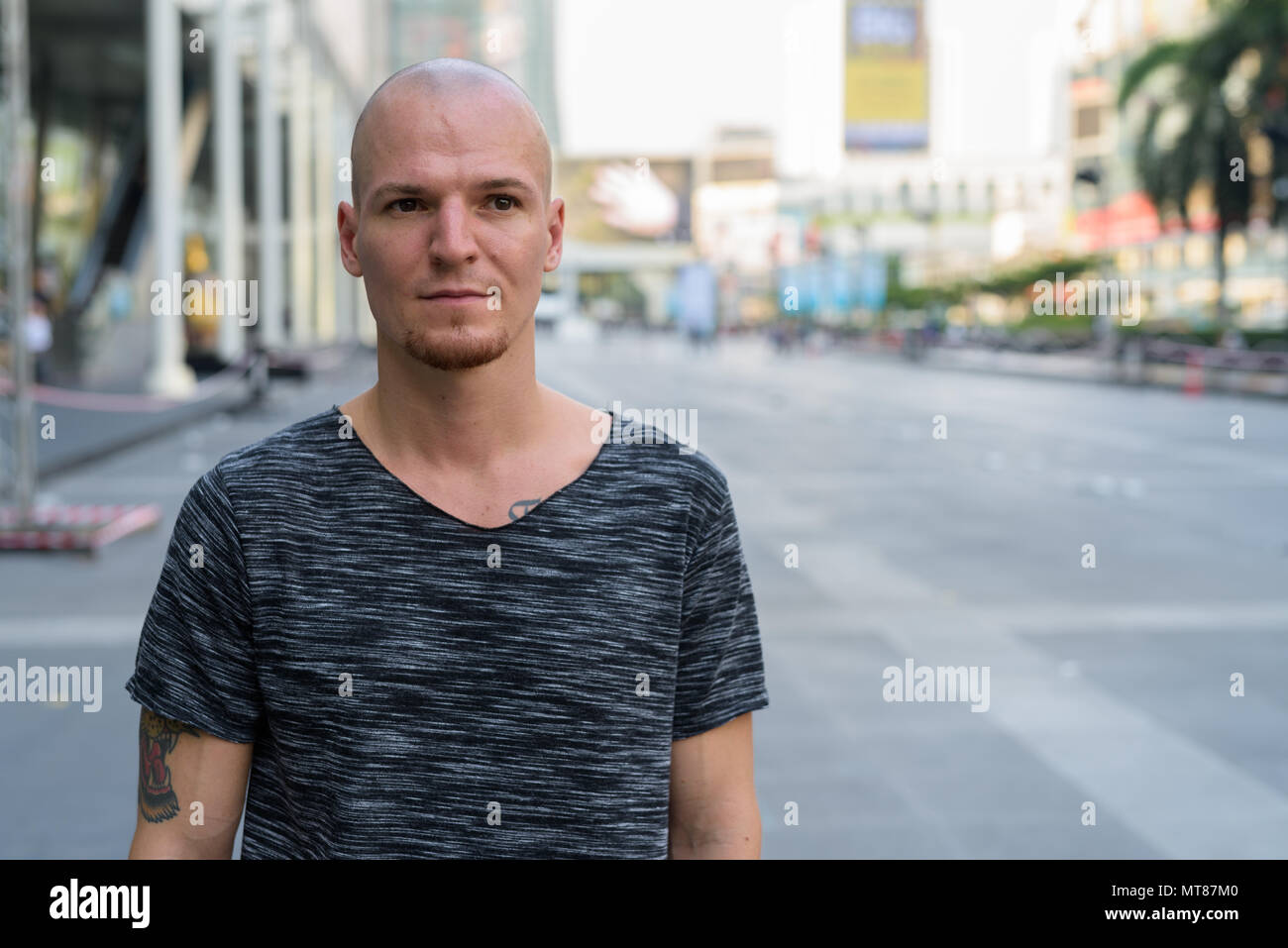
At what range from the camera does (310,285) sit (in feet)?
160

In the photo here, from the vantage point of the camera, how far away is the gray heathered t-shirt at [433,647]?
1587 mm

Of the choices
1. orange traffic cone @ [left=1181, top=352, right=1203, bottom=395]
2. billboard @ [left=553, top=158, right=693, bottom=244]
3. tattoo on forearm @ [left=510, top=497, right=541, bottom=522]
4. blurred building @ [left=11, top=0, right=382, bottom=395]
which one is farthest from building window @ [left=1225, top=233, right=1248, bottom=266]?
billboard @ [left=553, top=158, right=693, bottom=244]

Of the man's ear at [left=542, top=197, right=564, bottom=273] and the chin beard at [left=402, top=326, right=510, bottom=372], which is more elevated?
the man's ear at [left=542, top=197, right=564, bottom=273]

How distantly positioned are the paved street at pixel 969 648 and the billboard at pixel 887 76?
396ft

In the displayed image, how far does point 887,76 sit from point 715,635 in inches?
5475

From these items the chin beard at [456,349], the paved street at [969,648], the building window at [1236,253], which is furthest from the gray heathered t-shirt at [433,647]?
the building window at [1236,253]

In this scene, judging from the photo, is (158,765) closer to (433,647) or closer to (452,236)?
(433,647)

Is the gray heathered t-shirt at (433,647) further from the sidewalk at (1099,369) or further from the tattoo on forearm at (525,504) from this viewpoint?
the sidewalk at (1099,369)

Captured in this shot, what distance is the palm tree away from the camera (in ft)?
123

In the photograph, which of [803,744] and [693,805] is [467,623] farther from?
[803,744]

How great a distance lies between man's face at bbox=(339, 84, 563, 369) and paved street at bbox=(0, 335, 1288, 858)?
3467 millimetres

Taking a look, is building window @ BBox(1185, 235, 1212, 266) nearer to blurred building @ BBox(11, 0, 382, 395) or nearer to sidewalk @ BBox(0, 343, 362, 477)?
blurred building @ BBox(11, 0, 382, 395)
